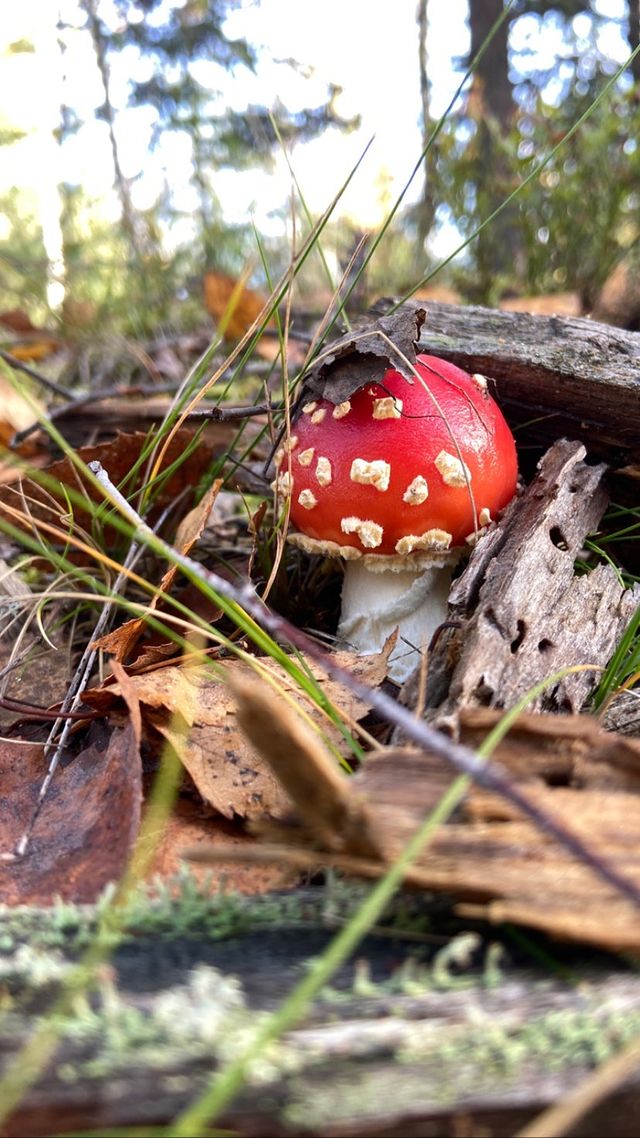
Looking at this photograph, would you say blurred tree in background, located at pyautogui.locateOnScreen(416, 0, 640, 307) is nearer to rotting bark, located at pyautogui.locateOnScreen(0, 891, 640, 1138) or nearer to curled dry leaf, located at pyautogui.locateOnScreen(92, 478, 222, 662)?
curled dry leaf, located at pyautogui.locateOnScreen(92, 478, 222, 662)

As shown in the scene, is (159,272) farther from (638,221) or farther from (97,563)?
(97,563)

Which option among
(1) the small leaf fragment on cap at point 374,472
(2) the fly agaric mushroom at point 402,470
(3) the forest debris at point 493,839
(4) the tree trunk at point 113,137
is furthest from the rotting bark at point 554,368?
(4) the tree trunk at point 113,137

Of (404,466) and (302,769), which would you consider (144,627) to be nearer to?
(404,466)

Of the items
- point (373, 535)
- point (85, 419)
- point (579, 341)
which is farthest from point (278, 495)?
point (85, 419)

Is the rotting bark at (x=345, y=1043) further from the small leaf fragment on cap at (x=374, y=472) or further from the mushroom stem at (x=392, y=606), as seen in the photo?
the mushroom stem at (x=392, y=606)

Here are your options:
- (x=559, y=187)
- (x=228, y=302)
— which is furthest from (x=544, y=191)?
(x=228, y=302)

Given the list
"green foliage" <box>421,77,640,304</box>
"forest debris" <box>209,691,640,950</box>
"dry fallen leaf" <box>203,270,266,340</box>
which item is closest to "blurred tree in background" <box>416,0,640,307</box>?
"green foliage" <box>421,77,640,304</box>

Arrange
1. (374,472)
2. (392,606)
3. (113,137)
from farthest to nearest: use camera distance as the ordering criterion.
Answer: (113,137)
(392,606)
(374,472)
